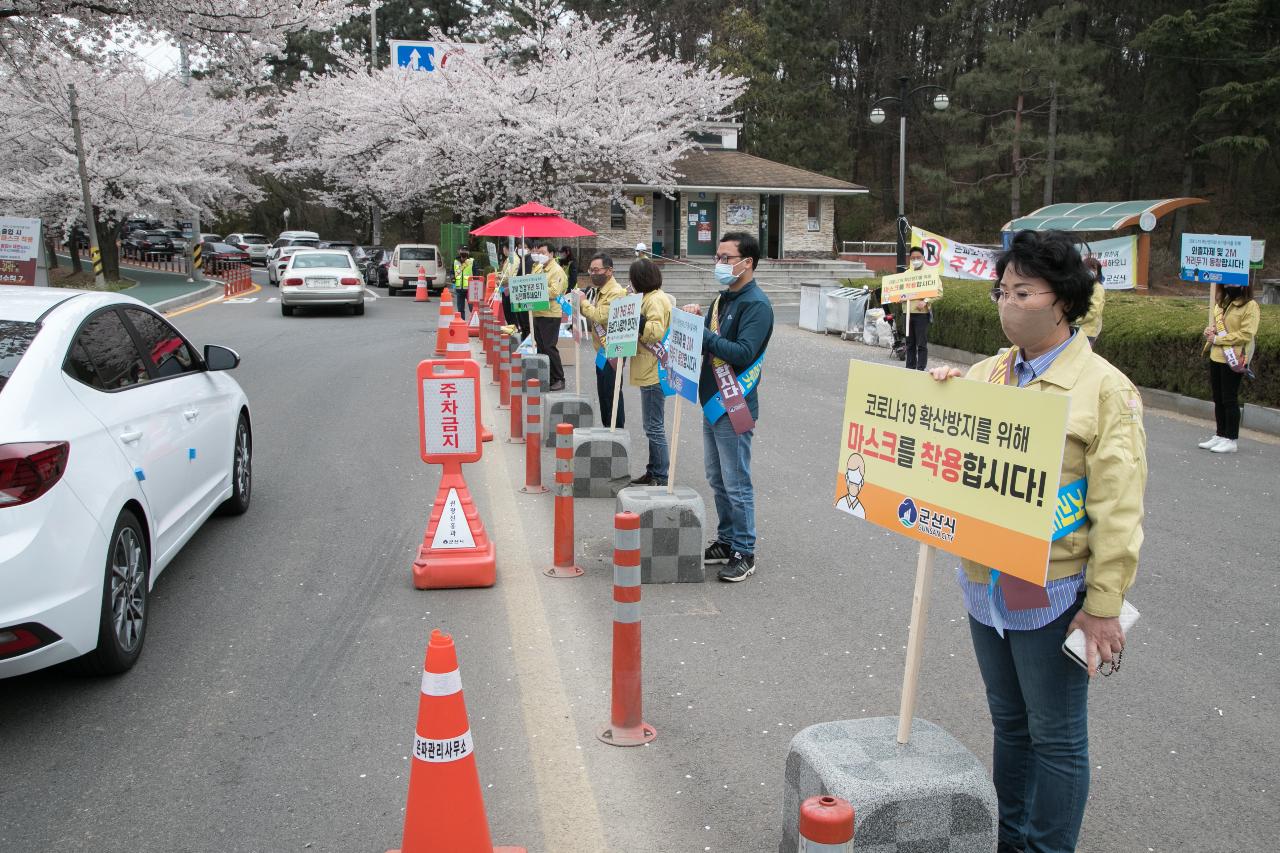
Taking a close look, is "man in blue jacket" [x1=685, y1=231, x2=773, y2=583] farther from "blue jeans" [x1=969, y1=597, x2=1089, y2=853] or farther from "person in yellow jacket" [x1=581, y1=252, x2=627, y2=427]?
"person in yellow jacket" [x1=581, y1=252, x2=627, y2=427]

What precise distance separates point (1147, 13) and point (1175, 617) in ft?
156

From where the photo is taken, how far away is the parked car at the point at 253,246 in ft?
163

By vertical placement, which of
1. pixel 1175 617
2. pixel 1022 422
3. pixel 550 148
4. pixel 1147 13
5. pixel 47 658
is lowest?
pixel 1175 617

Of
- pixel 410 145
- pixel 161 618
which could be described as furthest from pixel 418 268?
pixel 161 618

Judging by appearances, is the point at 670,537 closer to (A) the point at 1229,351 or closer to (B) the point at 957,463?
(B) the point at 957,463

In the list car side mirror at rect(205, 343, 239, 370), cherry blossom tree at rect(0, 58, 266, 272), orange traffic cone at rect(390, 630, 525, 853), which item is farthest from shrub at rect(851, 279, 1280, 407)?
cherry blossom tree at rect(0, 58, 266, 272)

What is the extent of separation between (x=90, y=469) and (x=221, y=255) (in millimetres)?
44372

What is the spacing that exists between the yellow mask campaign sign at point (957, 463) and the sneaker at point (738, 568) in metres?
2.97

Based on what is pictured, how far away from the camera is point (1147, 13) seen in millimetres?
45688

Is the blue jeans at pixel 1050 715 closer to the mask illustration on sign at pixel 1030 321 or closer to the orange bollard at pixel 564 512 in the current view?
the mask illustration on sign at pixel 1030 321

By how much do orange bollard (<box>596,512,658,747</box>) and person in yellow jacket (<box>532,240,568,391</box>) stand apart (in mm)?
8357

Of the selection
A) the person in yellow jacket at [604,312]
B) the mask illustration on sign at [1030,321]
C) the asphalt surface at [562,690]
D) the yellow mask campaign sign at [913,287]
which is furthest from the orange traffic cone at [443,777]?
the yellow mask campaign sign at [913,287]

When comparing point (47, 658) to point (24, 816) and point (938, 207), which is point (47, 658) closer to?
point (24, 816)

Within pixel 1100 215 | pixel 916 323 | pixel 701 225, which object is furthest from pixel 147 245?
pixel 916 323
